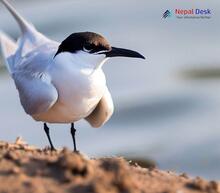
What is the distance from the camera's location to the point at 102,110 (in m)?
6.48

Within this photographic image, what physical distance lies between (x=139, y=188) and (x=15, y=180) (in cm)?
62

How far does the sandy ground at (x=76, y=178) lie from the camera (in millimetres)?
4031

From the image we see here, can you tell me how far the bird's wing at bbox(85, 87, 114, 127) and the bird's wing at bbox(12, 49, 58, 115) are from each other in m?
0.54

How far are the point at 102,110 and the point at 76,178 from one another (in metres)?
2.37

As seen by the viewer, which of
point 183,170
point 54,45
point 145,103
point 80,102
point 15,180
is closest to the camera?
point 15,180

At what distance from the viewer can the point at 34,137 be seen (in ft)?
30.6

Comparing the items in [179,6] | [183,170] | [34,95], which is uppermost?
[34,95]

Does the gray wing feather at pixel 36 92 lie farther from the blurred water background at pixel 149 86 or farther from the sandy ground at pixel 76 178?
the blurred water background at pixel 149 86

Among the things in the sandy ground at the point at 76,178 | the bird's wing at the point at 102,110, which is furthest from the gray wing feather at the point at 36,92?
the sandy ground at the point at 76,178

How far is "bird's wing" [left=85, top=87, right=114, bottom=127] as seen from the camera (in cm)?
641

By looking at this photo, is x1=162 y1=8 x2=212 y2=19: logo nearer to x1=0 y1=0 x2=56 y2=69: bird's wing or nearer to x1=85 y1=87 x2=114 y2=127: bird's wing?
x1=0 y1=0 x2=56 y2=69: bird's wing

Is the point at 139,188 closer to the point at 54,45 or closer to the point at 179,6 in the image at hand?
the point at 54,45

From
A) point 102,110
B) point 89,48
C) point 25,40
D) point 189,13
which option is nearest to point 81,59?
point 89,48

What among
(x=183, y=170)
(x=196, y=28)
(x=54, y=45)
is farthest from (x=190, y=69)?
(x=54, y=45)
